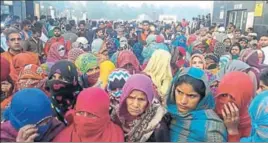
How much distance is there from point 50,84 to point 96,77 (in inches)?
19.0

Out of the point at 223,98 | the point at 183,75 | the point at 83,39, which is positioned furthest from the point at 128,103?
the point at 83,39

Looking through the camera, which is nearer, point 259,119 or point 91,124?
point 259,119

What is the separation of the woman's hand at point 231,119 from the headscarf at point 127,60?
0.88 meters

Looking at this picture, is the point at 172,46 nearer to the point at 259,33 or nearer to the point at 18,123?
the point at 259,33

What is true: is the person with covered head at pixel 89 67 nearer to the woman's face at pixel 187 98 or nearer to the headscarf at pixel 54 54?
the headscarf at pixel 54 54

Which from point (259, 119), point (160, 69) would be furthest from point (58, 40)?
point (259, 119)

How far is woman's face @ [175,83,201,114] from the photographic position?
1251 mm

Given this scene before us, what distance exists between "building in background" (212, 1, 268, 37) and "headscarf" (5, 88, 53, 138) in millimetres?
1024

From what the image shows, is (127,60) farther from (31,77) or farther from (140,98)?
(140,98)

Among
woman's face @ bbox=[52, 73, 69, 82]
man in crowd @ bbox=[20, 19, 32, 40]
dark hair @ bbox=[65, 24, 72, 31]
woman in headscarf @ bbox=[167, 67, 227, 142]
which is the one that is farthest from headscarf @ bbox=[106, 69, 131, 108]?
man in crowd @ bbox=[20, 19, 32, 40]

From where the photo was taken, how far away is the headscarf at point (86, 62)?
6.53 feet

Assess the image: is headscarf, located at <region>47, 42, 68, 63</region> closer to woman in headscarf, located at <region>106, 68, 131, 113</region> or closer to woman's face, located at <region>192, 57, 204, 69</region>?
woman in headscarf, located at <region>106, 68, 131, 113</region>

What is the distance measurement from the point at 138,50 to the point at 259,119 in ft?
4.48

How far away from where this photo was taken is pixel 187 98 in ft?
4.12
